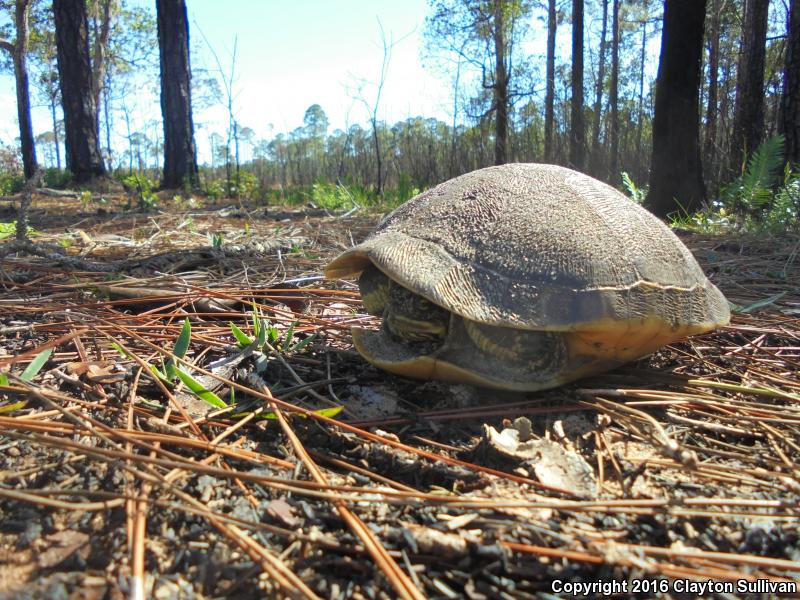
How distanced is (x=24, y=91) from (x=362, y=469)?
1537 centimetres

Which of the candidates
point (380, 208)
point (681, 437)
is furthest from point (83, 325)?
point (380, 208)

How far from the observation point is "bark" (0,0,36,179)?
11741 millimetres

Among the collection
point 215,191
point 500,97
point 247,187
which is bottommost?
point 215,191

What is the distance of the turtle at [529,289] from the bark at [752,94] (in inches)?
262

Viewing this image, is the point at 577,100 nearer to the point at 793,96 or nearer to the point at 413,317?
the point at 793,96

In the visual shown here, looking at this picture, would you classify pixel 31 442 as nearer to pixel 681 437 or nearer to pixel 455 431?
pixel 455 431

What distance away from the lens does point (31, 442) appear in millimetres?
1325

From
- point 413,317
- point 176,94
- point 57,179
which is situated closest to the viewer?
point 413,317

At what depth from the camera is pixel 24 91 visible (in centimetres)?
1240

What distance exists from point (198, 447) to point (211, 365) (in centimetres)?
64

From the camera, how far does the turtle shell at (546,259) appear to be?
1619mm

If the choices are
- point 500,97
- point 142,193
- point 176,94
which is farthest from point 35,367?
point 500,97

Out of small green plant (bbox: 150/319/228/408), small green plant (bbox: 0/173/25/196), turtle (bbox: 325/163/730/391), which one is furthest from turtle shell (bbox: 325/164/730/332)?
small green plant (bbox: 0/173/25/196)

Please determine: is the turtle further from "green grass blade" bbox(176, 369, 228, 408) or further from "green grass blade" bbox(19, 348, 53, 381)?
"green grass blade" bbox(19, 348, 53, 381)
